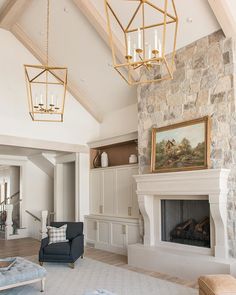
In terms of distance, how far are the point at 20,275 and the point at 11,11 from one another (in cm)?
527

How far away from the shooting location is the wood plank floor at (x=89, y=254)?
528cm

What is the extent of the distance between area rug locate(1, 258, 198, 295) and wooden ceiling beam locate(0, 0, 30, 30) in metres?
5.34

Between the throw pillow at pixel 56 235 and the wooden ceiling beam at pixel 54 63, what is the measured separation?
11.3 ft

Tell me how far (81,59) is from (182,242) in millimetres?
4613

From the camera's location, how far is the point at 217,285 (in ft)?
10.8

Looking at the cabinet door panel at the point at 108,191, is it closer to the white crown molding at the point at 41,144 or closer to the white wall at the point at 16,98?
the white crown molding at the point at 41,144

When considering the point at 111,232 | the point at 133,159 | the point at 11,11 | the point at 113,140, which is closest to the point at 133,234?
the point at 111,232

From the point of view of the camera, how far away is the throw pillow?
20.1 ft

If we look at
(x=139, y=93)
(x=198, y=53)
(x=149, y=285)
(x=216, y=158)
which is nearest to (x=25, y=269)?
(x=149, y=285)

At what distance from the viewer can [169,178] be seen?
5578mm

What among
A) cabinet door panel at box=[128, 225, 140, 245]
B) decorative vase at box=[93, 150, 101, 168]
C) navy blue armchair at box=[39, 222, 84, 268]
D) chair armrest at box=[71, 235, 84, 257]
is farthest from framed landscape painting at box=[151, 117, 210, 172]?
decorative vase at box=[93, 150, 101, 168]

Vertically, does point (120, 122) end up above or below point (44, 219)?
above

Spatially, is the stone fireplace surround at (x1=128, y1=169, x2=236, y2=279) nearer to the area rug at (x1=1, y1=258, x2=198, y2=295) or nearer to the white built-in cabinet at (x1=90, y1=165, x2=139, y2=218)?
the area rug at (x1=1, y1=258, x2=198, y2=295)

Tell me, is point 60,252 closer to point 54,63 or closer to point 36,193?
point 54,63
